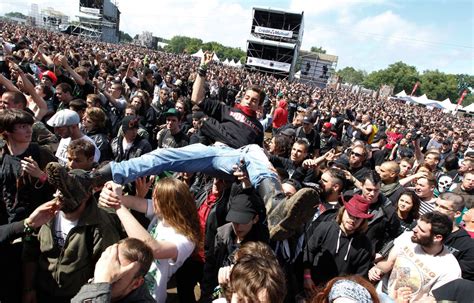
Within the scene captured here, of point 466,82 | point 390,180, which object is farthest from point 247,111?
point 466,82

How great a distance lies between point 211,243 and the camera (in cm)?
305

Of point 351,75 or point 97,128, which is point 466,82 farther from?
point 97,128

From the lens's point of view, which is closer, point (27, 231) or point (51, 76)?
point (27, 231)

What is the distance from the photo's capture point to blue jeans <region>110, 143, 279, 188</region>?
9.93 feet

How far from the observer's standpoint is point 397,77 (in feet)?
346

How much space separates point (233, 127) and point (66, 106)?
11.4ft

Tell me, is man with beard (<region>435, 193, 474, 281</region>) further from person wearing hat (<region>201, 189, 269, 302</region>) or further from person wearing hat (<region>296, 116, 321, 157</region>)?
person wearing hat (<region>296, 116, 321, 157</region>)

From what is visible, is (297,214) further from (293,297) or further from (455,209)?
(455,209)

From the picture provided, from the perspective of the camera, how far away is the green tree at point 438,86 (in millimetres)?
100588

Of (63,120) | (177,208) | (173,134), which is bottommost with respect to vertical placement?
(173,134)

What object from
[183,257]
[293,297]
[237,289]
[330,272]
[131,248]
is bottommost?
[293,297]

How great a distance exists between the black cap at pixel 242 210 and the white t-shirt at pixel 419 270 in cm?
155

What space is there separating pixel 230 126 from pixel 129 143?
1.91 metres

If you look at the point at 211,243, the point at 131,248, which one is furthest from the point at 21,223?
the point at 211,243
